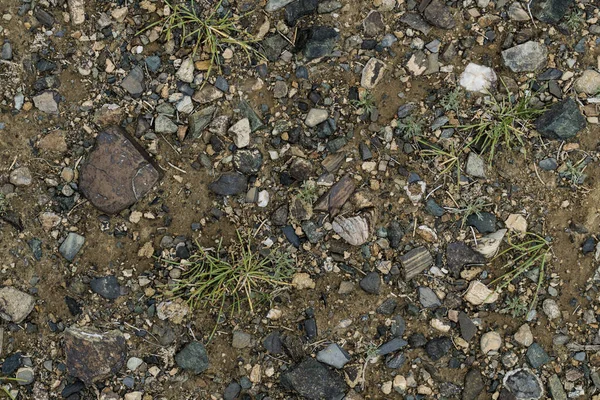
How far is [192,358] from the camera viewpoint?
13.9 ft

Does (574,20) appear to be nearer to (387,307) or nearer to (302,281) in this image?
(387,307)

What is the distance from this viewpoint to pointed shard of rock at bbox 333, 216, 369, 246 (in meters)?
4.27

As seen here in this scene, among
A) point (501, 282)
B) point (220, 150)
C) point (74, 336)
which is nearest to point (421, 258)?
point (501, 282)

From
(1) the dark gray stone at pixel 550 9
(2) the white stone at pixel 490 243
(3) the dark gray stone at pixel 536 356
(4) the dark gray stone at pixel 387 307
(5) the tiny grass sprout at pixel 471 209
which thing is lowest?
(3) the dark gray stone at pixel 536 356

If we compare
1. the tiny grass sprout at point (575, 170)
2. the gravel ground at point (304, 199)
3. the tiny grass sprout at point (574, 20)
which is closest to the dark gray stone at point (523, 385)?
the gravel ground at point (304, 199)

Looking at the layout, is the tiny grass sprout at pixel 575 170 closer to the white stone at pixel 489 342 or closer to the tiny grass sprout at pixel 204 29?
the white stone at pixel 489 342

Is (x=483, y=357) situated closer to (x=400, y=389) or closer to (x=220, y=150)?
(x=400, y=389)

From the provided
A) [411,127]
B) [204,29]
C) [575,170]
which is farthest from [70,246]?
[575,170]

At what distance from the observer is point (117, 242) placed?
4285mm

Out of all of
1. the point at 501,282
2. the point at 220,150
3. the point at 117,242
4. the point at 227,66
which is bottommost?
the point at 501,282

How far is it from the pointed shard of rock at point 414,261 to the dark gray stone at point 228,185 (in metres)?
1.35

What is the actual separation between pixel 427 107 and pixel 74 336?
3.17 metres

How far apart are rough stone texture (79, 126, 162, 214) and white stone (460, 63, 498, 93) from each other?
2.47 meters

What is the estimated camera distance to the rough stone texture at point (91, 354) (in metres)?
4.20
